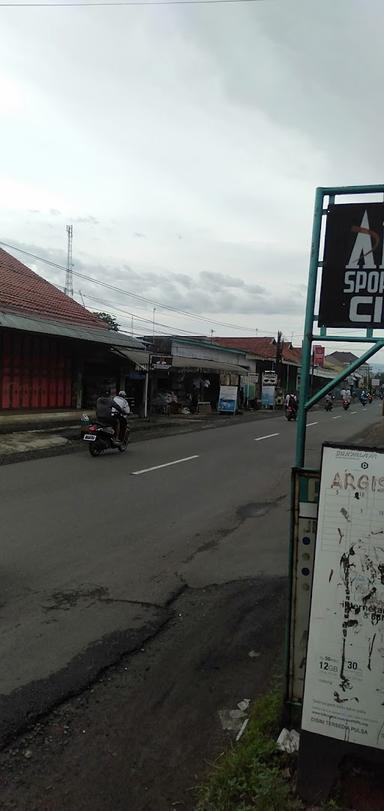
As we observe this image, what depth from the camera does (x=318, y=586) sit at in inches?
101

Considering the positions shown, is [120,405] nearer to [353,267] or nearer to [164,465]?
[164,465]

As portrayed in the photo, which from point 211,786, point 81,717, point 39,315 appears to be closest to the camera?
point 211,786

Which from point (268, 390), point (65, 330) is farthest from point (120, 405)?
point (268, 390)

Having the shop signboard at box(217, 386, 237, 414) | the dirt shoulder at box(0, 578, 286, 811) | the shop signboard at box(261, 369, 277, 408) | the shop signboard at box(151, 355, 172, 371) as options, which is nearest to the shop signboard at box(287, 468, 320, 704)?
the dirt shoulder at box(0, 578, 286, 811)

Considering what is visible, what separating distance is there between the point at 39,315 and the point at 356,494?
19022mm

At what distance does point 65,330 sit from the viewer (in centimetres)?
1953

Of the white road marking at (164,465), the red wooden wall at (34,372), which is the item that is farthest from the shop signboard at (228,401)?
the white road marking at (164,465)

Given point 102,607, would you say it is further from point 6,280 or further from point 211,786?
point 6,280

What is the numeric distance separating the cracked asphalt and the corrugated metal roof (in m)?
8.48

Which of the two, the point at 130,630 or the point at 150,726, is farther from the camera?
the point at 130,630

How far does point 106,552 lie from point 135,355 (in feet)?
61.8

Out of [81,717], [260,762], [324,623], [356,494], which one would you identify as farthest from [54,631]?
[356,494]

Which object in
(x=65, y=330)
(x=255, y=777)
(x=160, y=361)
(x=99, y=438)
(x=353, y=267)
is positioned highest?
(x=65, y=330)

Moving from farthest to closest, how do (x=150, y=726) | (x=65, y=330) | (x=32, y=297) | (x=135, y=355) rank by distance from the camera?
(x=135, y=355) < (x=32, y=297) < (x=65, y=330) < (x=150, y=726)
